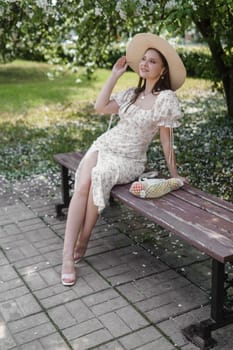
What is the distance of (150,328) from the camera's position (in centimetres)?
303

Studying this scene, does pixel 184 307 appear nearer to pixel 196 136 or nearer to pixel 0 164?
pixel 0 164

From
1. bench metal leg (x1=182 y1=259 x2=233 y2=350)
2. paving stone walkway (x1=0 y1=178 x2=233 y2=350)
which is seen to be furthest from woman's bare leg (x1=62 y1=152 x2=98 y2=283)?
bench metal leg (x1=182 y1=259 x2=233 y2=350)

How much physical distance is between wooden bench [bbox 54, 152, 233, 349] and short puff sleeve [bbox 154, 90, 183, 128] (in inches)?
20.0

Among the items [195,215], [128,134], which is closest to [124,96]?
[128,134]

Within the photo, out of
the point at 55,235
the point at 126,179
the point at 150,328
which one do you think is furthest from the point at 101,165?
the point at 150,328

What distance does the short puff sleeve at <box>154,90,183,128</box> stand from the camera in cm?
372

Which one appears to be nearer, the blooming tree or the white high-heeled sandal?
the white high-heeled sandal

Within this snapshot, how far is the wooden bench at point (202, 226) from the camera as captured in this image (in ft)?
9.27

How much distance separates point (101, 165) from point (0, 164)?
10.6 ft

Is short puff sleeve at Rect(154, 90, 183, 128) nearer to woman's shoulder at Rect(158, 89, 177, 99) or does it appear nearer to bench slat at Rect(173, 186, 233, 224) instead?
woman's shoulder at Rect(158, 89, 177, 99)

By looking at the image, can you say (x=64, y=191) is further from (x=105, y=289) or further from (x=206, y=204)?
(x=206, y=204)

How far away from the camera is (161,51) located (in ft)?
12.3

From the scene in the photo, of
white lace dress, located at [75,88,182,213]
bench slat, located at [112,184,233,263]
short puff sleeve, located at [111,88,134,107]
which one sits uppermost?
short puff sleeve, located at [111,88,134,107]

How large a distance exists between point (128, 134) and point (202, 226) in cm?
118
